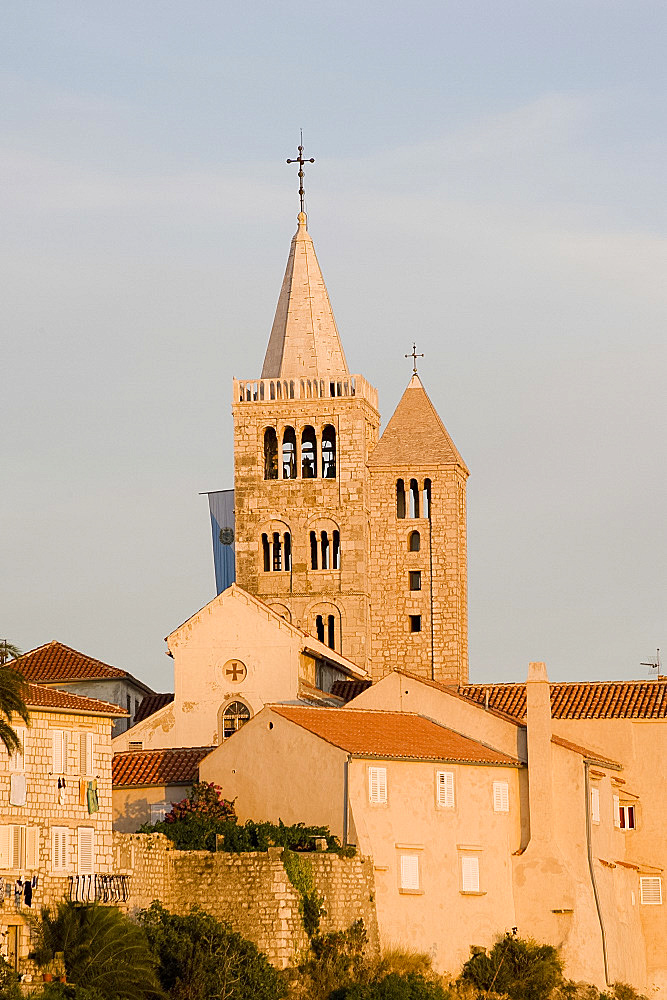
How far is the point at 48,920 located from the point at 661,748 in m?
25.8

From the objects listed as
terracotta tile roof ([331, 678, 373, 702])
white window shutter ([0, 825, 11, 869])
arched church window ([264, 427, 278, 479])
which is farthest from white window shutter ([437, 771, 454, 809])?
arched church window ([264, 427, 278, 479])

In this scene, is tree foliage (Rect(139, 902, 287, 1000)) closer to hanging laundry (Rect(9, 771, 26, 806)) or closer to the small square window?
hanging laundry (Rect(9, 771, 26, 806))

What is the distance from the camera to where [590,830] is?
72.2 m

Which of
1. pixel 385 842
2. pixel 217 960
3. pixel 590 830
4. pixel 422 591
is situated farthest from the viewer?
pixel 422 591

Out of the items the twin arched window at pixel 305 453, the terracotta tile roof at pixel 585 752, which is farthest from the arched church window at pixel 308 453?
the terracotta tile roof at pixel 585 752

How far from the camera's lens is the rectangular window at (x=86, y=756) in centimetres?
6400

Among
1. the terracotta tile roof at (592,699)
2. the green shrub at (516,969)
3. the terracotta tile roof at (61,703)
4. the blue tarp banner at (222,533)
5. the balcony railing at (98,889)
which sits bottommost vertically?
the green shrub at (516,969)

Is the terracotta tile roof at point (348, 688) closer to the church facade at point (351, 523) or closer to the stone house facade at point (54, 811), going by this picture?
the church facade at point (351, 523)

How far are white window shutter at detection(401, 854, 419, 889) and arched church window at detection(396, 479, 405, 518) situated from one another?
3928 centimetres

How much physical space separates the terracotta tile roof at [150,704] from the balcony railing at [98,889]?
2618cm

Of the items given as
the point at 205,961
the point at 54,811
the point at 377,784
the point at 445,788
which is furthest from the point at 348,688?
the point at 205,961

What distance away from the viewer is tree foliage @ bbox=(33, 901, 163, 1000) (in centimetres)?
5891

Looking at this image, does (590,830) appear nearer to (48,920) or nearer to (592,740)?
(592,740)

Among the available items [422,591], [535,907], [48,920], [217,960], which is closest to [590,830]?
[535,907]
